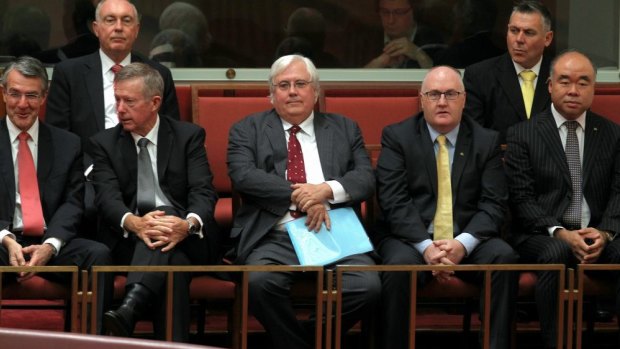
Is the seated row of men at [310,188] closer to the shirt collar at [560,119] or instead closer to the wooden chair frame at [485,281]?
the shirt collar at [560,119]

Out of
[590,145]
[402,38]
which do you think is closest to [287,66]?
[590,145]

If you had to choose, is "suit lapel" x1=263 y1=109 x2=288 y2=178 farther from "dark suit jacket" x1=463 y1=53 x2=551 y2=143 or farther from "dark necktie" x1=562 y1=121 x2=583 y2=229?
"dark necktie" x1=562 y1=121 x2=583 y2=229

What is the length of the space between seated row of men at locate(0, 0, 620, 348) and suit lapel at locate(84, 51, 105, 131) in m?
0.24

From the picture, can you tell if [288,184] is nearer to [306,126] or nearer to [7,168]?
[306,126]

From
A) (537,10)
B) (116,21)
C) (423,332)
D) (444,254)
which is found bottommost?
(423,332)

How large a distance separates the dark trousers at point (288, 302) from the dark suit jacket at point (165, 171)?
1.38 feet

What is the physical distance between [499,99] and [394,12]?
101 centimetres

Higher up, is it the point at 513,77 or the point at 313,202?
the point at 513,77

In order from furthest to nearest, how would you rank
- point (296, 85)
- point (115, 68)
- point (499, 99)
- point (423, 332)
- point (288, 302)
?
point (499, 99) → point (115, 68) → point (423, 332) → point (296, 85) → point (288, 302)

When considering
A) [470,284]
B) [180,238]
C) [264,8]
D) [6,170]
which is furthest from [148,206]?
[264,8]

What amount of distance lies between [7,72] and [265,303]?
1.50m

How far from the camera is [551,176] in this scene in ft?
16.8

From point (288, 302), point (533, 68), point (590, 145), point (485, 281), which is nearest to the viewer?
point (485, 281)

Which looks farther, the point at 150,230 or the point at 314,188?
the point at 314,188
